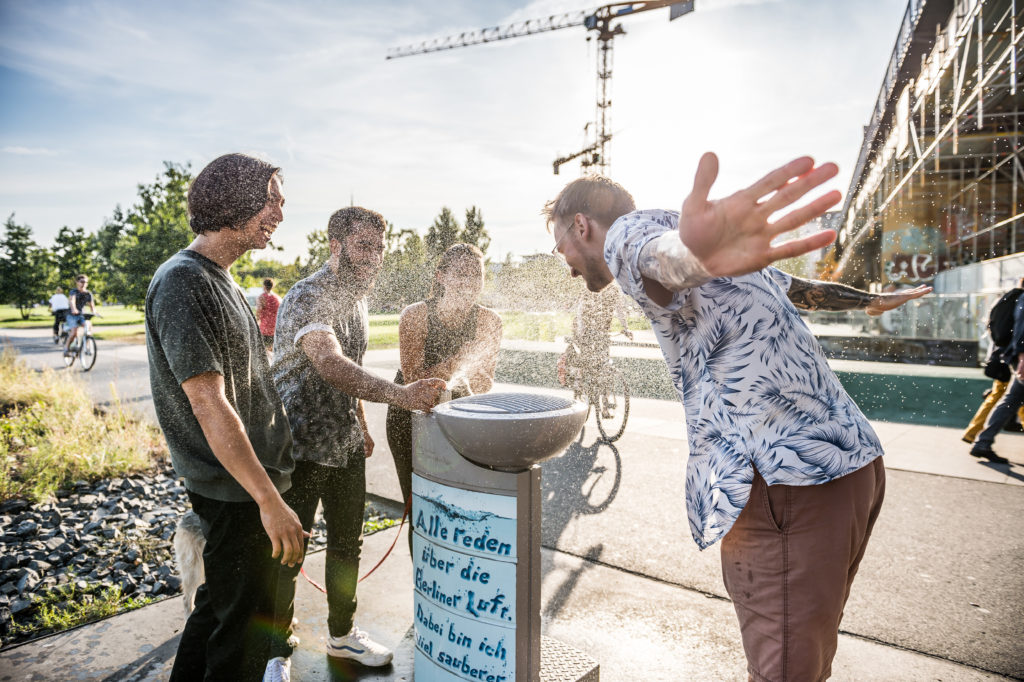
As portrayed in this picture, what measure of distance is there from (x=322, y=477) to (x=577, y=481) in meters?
3.09

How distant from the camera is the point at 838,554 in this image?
1.40 metres

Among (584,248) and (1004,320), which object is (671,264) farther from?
(1004,320)

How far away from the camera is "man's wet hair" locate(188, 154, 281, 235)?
5.71 feet

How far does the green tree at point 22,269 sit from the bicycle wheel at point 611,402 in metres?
49.3

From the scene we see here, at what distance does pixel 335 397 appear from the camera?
2.45 m

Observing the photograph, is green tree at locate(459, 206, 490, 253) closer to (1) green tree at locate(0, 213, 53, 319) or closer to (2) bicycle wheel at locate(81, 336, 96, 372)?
(2) bicycle wheel at locate(81, 336, 96, 372)

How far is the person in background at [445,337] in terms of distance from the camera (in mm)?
2957

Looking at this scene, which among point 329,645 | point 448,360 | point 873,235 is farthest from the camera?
point 873,235

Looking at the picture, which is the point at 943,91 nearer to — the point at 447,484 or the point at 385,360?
the point at 385,360

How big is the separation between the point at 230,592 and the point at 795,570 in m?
1.53

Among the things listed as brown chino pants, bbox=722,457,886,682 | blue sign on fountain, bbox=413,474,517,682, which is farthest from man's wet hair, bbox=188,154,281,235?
brown chino pants, bbox=722,457,886,682

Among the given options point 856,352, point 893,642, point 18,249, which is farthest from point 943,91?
point 18,249

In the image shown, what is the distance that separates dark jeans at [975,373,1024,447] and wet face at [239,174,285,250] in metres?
6.38

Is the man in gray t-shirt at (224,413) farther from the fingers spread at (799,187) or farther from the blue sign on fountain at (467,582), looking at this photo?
the fingers spread at (799,187)
